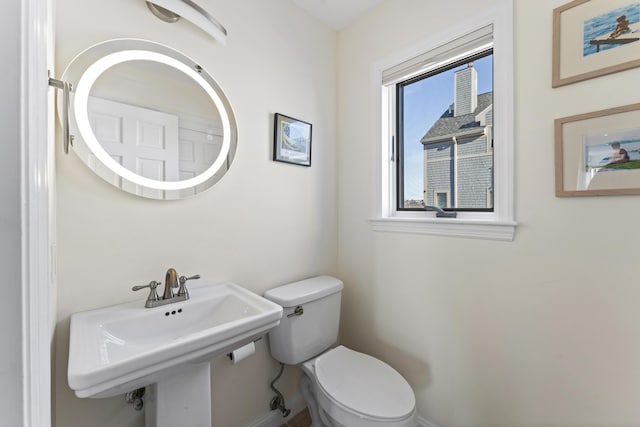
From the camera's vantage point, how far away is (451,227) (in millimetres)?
1249

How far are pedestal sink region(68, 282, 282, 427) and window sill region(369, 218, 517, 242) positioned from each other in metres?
0.80

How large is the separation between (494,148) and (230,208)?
1.21m

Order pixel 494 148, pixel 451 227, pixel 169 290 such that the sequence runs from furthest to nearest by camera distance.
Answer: pixel 451 227 → pixel 494 148 → pixel 169 290

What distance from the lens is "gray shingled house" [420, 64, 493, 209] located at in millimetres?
1246

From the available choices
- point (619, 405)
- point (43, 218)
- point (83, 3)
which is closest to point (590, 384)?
point (619, 405)

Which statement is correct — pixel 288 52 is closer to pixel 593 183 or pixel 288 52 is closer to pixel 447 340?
pixel 593 183

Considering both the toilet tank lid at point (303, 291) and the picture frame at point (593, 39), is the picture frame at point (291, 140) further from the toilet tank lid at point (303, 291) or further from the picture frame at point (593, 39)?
the picture frame at point (593, 39)

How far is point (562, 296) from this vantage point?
98cm

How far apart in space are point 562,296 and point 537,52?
928mm

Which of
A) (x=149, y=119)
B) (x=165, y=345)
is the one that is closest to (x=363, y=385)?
(x=165, y=345)

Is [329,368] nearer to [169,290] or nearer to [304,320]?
[304,320]

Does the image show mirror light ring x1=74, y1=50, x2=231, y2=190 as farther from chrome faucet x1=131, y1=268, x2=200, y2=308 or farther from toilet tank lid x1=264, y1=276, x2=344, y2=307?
toilet tank lid x1=264, y1=276, x2=344, y2=307

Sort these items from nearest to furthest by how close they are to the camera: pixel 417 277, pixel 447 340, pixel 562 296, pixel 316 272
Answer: pixel 562 296 → pixel 447 340 → pixel 417 277 → pixel 316 272

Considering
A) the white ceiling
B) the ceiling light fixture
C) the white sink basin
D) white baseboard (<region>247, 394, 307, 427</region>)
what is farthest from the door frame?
the white ceiling
